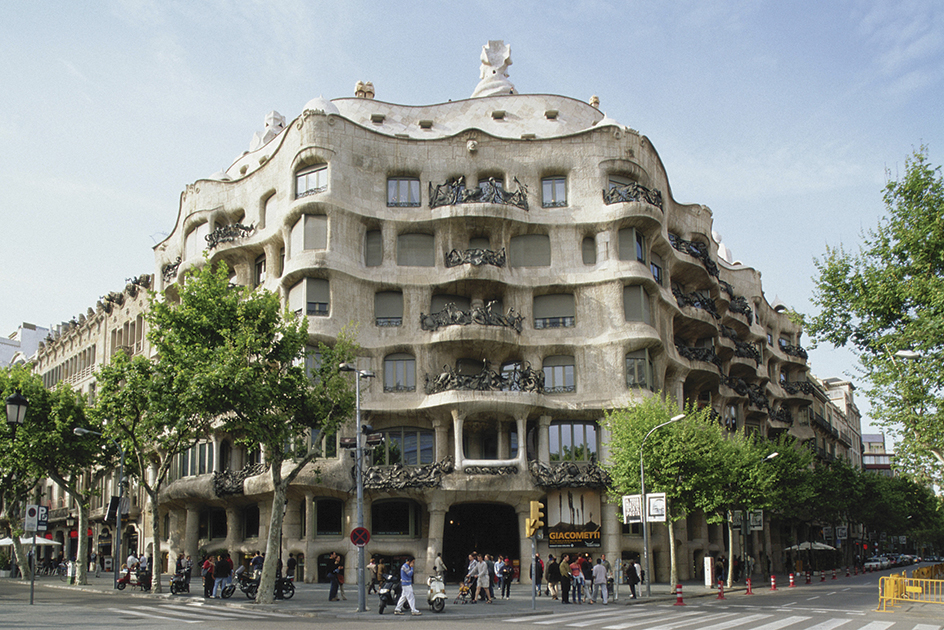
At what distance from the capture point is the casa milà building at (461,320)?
3972cm

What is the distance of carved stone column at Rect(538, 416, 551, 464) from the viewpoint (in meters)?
40.9

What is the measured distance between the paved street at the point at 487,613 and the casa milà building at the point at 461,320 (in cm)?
734

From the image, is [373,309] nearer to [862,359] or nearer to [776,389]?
[862,359]

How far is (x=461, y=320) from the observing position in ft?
133

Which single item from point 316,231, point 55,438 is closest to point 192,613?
point 55,438

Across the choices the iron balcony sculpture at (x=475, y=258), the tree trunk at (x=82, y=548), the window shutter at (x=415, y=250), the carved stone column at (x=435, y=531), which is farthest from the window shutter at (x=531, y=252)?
the tree trunk at (x=82, y=548)

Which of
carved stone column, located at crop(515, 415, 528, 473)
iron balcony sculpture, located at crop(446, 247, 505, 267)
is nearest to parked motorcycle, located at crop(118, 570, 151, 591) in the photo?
carved stone column, located at crop(515, 415, 528, 473)

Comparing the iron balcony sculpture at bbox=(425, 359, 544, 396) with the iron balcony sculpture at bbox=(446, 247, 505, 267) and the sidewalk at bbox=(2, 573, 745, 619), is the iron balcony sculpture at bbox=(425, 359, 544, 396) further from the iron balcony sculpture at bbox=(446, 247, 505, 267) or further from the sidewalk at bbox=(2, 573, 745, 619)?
the sidewalk at bbox=(2, 573, 745, 619)

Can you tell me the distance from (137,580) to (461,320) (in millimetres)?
17764

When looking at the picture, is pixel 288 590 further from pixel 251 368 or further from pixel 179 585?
pixel 251 368

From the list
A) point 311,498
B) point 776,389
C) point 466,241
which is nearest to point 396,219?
point 466,241

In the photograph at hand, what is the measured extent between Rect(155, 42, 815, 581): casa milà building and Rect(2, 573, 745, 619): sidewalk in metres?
4.16

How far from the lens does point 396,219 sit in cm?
4281

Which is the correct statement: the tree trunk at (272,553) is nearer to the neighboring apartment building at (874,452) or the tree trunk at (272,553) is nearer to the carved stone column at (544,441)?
the carved stone column at (544,441)
